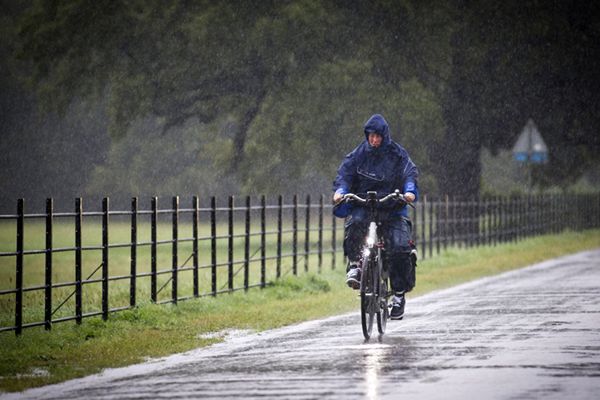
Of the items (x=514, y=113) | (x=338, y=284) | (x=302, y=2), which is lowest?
(x=338, y=284)

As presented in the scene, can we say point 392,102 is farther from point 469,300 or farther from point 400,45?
point 469,300

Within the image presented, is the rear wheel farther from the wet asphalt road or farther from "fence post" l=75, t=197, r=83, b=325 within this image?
"fence post" l=75, t=197, r=83, b=325

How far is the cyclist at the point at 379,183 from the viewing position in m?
14.7

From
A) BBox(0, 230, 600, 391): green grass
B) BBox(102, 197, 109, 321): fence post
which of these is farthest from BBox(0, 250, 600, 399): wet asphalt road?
BBox(102, 197, 109, 321): fence post

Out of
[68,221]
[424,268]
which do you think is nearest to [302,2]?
[424,268]

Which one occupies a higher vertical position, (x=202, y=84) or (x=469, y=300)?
(x=202, y=84)

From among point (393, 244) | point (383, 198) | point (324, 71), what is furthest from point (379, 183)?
point (324, 71)

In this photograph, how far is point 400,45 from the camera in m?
41.8

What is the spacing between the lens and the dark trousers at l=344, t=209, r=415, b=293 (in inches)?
579

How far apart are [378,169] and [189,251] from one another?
30244 millimetres

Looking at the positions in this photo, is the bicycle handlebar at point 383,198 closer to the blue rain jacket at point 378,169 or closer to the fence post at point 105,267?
the blue rain jacket at point 378,169

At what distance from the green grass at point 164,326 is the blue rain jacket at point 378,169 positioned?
1.55 meters

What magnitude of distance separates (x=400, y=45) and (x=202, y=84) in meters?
6.00

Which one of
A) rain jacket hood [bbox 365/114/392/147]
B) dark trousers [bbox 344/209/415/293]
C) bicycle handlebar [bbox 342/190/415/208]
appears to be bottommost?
dark trousers [bbox 344/209/415/293]
